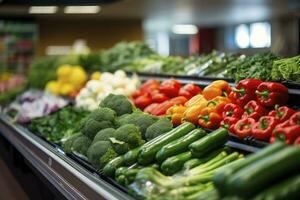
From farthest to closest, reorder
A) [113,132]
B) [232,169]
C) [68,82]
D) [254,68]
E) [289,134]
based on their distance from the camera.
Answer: [68,82] → [254,68] → [113,132] → [289,134] → [232,169]

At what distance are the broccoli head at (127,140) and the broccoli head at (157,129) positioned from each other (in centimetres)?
6

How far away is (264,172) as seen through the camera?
6.48ft

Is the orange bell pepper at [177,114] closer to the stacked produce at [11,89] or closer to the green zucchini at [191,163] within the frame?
the green zucchini at [191,163]

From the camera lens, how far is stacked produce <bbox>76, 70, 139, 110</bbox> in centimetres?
532

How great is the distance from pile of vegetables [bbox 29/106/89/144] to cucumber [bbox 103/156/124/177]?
1.49m

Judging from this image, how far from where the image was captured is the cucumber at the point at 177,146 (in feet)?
8.84

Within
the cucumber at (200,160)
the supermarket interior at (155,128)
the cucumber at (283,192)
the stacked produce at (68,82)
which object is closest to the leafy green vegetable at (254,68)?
the supermarket interior at (155,128)

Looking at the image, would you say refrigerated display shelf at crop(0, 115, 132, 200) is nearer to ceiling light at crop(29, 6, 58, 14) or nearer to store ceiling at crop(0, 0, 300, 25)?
store ceiling at crop(0, 0, 300, 25)

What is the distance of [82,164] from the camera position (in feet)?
11.2

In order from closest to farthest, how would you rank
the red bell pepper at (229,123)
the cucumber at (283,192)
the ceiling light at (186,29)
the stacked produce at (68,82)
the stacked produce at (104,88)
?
1. the cucumber at (283,192)
2. the red bell pepper at (229,123)
3. the stacked produce at (104,88)
4. the stacked produce at (68,82)
5. the ceiling light at (186,29)

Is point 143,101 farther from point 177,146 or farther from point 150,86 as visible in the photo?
point 177,146

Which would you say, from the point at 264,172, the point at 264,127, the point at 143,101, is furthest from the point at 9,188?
the point at 264,172

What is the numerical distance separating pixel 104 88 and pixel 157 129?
2436mm

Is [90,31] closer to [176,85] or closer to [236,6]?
[236,6]
